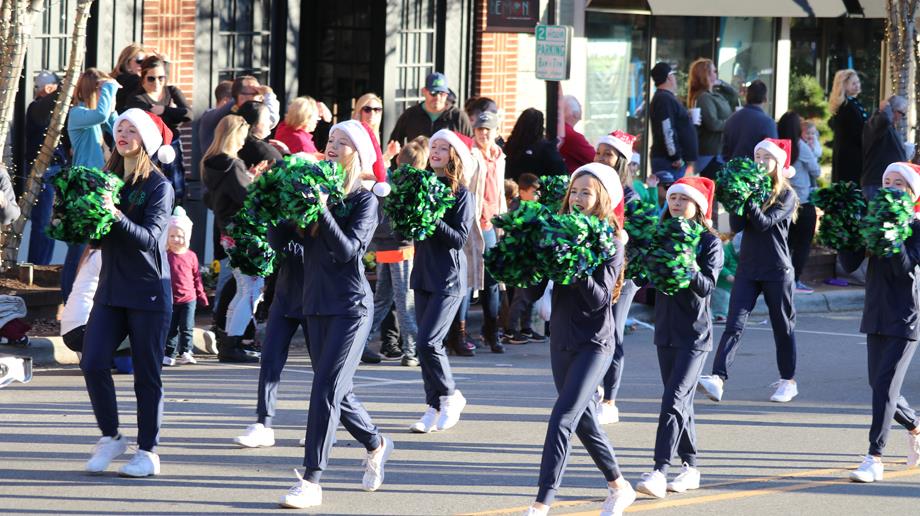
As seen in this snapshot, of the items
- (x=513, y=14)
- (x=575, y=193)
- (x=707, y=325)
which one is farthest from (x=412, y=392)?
(x=513, y=14)

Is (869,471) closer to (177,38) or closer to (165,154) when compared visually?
(165,154)

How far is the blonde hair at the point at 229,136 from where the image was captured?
35.5ft

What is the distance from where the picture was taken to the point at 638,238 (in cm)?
751

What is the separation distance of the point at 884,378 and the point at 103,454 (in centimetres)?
418

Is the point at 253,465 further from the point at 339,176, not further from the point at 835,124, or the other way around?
the point at 835,124

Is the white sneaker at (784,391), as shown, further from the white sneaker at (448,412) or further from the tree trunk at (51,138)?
the tree trunk at (51,138)

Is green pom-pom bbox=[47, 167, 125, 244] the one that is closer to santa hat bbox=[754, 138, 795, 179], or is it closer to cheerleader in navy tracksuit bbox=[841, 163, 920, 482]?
cheerleader in navy tracksuit bbox=[841, 163, 920, 482]

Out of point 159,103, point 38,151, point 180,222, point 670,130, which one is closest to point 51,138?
point 38,151

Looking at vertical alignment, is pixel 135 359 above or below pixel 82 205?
below

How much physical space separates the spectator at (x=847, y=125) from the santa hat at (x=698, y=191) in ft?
29.9

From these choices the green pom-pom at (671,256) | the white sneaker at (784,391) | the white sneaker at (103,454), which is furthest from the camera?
the white sneaker at (784,391)

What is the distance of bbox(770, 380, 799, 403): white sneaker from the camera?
10.7 meters

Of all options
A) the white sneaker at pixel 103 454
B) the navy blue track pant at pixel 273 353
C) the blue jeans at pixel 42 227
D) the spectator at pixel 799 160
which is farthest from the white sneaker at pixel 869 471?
the blue jeans at pixel 42 227

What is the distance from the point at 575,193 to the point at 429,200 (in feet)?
4.83
